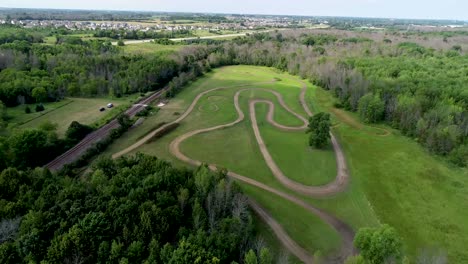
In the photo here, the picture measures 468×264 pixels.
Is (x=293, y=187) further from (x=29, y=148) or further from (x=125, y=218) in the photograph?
(x=29, y=148)

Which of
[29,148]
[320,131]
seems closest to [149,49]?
[29,148]

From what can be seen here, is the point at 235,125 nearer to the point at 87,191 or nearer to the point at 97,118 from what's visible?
the point at 97,118

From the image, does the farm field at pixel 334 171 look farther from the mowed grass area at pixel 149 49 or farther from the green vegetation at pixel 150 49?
the mowed grass area at pixel 149 49

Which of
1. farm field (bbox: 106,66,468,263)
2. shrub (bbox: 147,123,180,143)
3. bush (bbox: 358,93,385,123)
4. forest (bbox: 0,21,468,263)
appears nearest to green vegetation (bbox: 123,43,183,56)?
forest (bbox: 0,21,468,263)

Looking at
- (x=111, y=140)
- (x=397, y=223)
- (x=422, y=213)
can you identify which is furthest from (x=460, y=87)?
(x=111, y=140)

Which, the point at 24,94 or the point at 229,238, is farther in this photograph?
the point at 24,94

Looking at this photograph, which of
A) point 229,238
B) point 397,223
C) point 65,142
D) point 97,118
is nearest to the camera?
point 229,238
